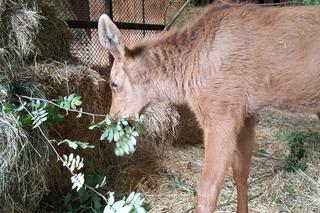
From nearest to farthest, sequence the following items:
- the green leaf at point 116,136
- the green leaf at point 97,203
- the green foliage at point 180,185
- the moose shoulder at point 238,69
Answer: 1. the green leaf at point 116,136
2. the moose shoulder at point 238,69
3. the green leaf at point 97,203
4. the green foliage at point 180,185

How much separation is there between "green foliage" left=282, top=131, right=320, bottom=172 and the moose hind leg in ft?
3.24

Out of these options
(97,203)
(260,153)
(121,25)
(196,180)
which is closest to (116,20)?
(121,25)

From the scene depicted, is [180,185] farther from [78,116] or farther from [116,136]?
[78,116]

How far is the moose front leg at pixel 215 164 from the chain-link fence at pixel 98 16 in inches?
75.6

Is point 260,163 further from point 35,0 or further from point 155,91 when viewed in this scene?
point 35,0

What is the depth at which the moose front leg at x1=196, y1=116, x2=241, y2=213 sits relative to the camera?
305 cm

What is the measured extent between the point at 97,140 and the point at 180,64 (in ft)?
3.83

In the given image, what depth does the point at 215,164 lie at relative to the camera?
3068 millimetres

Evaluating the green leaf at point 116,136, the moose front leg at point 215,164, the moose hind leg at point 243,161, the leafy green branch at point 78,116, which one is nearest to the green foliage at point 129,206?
the leafy green branch at point 78,116

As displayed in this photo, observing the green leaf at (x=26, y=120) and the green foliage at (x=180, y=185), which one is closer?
the green leaf at (x=26, y=120)

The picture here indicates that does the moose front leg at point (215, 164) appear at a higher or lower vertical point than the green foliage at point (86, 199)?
higher

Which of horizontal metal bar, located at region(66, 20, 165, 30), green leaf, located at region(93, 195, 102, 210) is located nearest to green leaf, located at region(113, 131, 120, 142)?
green leaf, located at region(93, 195, 102, 210)

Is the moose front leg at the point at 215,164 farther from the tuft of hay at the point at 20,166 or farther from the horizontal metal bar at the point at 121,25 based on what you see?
the horizontal metal bar at the point at 121,25

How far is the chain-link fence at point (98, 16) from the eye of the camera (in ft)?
15.0
